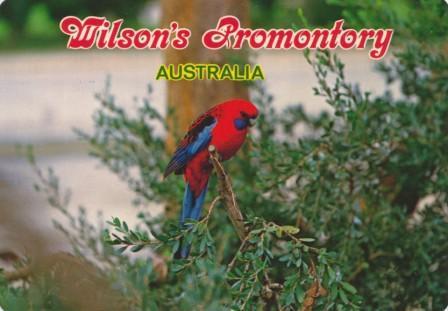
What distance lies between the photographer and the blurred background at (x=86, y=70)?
2.00 ft

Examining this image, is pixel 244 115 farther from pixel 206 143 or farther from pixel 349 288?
pixel 349 288

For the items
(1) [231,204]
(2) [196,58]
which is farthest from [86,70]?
(1) [231,204]

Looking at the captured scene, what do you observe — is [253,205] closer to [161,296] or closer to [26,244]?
[161,296]

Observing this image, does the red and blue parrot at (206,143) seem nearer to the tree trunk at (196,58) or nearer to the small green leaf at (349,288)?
the tree trunk at (196,58)

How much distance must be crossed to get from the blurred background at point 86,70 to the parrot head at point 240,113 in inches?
1.7

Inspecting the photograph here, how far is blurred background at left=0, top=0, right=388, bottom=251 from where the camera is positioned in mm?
609

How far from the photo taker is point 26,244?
0.81 feet

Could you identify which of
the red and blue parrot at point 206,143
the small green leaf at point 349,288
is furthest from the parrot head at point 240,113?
the small green leaf at point 349,288

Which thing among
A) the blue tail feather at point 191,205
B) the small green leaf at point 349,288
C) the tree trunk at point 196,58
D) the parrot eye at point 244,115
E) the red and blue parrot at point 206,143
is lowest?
the small green leaf at point 349,288

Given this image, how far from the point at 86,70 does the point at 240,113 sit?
131 mm

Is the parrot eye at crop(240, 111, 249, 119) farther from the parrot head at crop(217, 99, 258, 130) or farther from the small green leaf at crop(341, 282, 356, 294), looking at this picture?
the small green leaf at crop(341, 282, 356, 294)

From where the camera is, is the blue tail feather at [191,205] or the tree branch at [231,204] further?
the blue tail feather at [191,205]

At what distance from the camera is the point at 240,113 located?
0.59 m

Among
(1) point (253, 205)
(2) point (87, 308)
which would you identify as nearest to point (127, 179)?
(1) point (253, 205)
